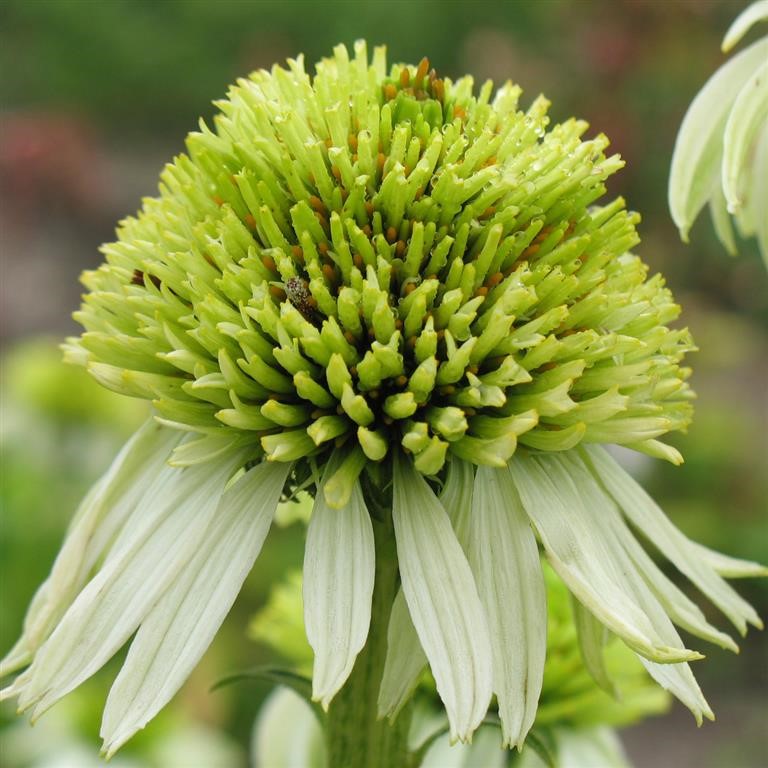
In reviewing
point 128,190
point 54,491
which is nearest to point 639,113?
point 128,190

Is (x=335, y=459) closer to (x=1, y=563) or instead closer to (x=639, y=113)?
(x=1, y=563)

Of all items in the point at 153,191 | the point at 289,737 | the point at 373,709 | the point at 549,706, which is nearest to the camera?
the point at 373,709

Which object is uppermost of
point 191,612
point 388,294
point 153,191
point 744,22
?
point 153,191

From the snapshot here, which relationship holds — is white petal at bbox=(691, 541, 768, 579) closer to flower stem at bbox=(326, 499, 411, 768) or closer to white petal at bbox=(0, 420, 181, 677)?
flower stem at bbox=(326, 499, 411, 768)

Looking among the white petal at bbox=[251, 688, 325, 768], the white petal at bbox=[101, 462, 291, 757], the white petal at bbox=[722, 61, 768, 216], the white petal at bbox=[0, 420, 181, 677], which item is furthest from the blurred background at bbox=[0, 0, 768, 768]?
the white petal at bbox=[722, 61, 768, 216]

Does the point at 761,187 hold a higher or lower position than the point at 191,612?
higher

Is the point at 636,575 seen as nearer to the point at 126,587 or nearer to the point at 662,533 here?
the point at 662,533

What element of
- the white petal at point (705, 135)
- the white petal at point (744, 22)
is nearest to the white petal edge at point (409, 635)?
the white petal at point (705, 135)

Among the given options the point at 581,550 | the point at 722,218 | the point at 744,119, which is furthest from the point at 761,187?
the point at 581,550
